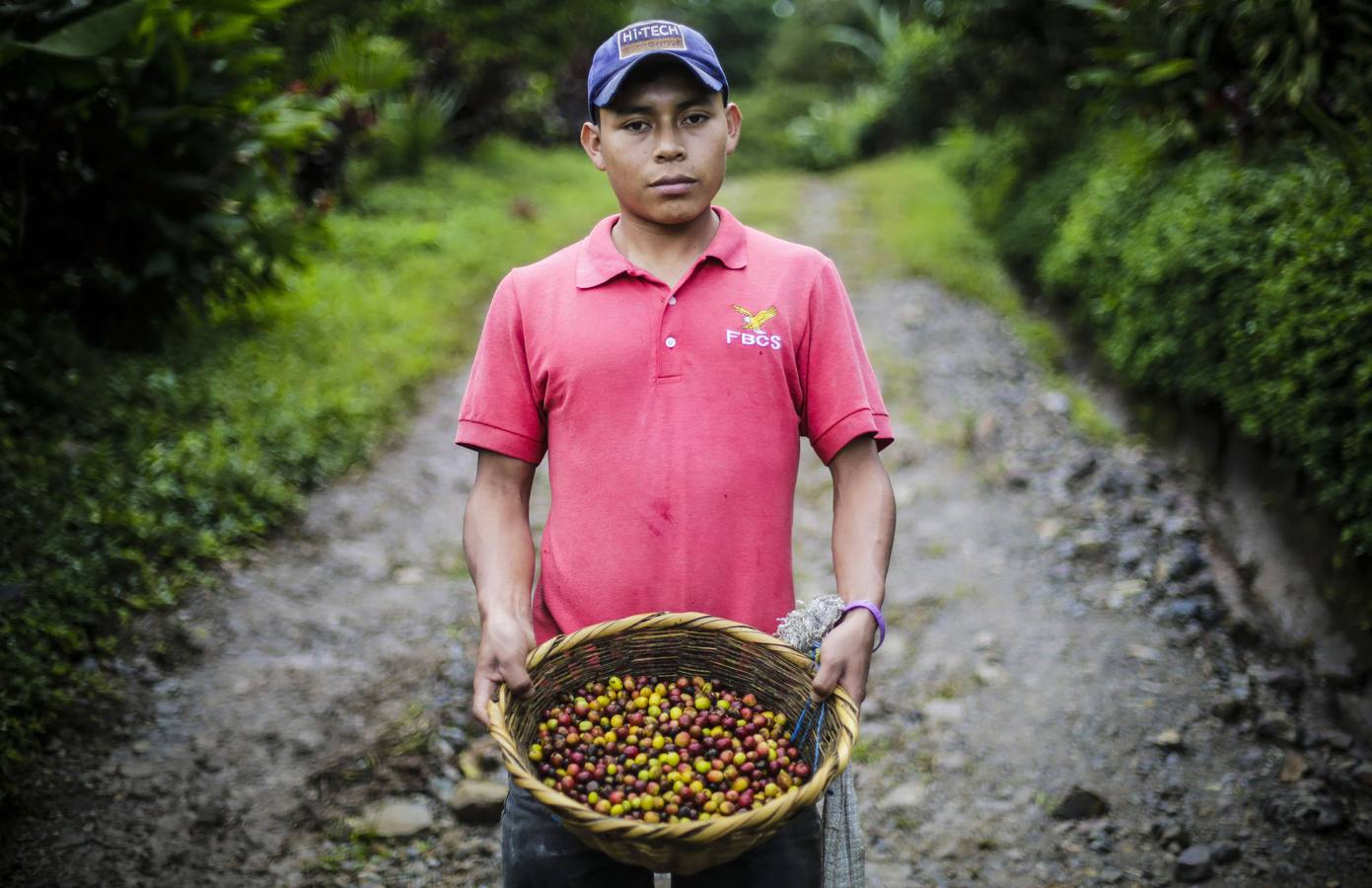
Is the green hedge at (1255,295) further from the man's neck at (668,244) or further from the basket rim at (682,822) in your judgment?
the man's neck at (668,244)

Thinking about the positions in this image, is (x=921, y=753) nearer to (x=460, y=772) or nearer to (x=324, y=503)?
(x=460, y=772)

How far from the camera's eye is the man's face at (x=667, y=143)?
193 cm

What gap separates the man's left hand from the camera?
1.81 m

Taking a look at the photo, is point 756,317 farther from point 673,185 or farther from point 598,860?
point 598,860

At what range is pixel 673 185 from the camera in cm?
194

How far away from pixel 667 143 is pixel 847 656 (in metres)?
1.00

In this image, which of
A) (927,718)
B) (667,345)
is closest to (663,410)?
(667,345)

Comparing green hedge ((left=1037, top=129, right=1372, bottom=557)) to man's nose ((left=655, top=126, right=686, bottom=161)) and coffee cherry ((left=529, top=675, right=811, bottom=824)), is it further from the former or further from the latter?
man's nose ((left=655, top=126, right=686, bottom=161))

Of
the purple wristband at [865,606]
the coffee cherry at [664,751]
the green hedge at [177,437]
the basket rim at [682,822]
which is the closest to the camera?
the basket rim at [682,822]

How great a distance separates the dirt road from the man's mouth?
7.10ft

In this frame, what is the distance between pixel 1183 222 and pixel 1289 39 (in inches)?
34.3

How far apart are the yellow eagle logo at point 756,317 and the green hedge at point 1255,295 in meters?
2.34

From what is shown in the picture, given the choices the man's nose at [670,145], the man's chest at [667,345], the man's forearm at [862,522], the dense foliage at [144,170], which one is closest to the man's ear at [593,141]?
the man's nose at [670,145]

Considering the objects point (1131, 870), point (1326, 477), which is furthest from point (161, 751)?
point (1326, 477)
